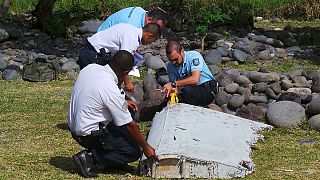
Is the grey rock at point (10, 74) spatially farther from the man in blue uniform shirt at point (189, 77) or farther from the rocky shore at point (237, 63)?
the man in blue uniform shirt at point (189, 77)

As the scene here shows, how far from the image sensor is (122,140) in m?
6.95

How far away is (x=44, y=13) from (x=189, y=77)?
32.6ft

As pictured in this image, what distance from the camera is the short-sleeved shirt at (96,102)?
259 inches

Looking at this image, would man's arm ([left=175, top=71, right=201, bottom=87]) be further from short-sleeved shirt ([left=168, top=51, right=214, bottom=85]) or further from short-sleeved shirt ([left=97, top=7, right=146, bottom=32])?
short-sleeved shirt ([left=97, top=7, right=146, bottom=32])

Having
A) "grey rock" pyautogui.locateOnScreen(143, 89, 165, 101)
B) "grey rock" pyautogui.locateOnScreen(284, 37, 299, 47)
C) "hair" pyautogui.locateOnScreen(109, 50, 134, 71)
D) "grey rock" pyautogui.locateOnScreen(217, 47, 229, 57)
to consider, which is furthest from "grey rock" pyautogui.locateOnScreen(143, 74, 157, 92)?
"grey rock" pyautogui.locateOnScreen(284, 37, 299, 47)

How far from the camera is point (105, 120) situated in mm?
6812

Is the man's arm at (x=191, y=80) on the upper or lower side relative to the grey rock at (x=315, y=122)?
upper

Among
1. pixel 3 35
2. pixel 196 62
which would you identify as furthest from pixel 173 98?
pixel 3 35

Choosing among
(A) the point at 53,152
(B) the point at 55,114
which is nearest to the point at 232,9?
(B) the point at 55,114

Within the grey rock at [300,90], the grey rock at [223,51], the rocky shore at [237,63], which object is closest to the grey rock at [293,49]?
the rocky shore at [237,63]

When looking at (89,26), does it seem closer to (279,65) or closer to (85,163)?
(279,65)

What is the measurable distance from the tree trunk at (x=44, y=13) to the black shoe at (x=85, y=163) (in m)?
11.2

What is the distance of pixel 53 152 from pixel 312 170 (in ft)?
8.52

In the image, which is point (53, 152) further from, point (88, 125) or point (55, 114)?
point (55, 114)
